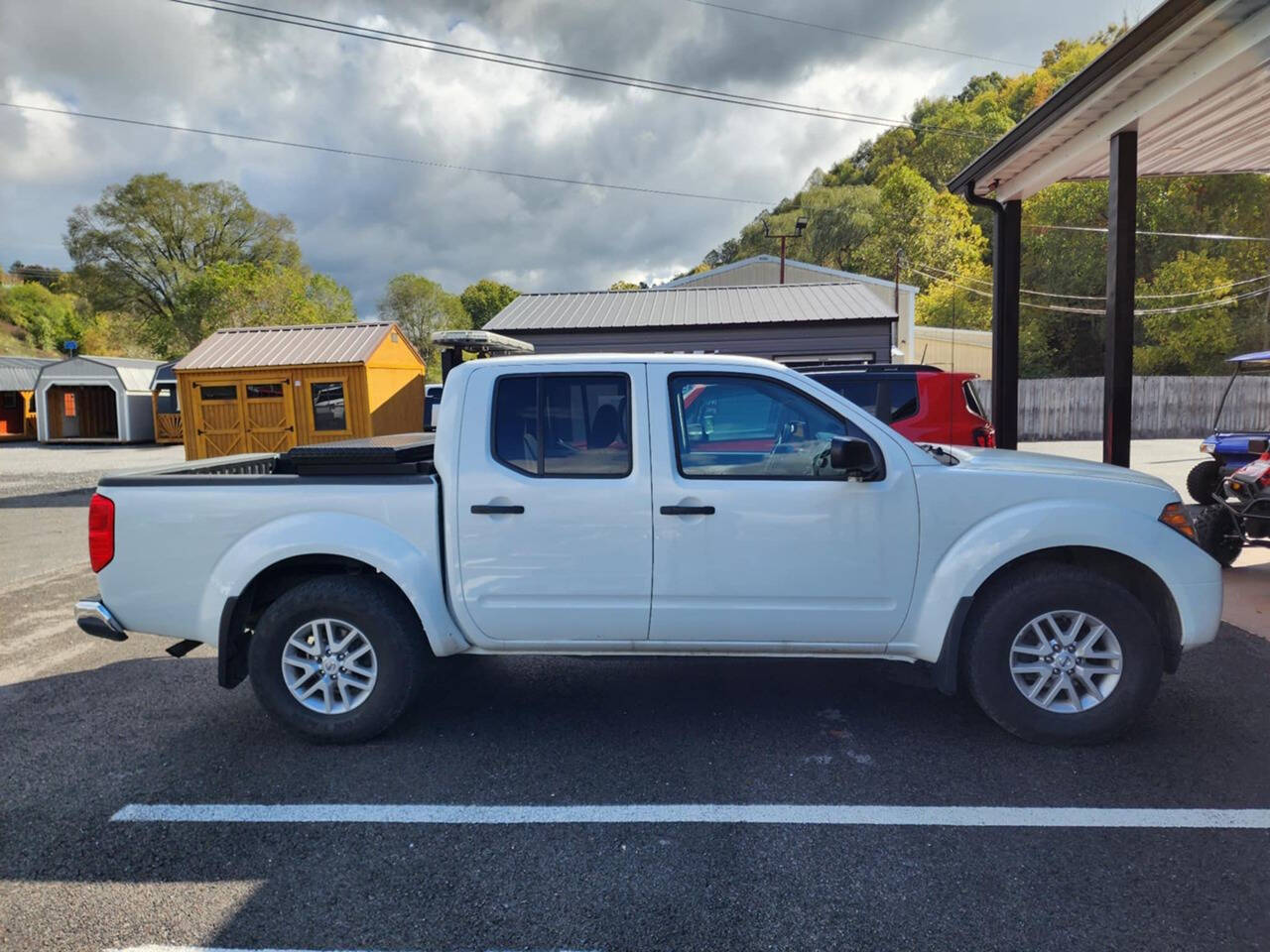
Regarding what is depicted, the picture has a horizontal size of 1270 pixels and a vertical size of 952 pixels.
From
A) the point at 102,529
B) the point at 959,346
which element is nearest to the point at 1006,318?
the point at 102,529

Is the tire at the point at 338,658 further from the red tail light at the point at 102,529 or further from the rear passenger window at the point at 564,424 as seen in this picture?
the rear passenger window at the point at 564,424

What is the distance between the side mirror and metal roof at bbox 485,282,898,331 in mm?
14217

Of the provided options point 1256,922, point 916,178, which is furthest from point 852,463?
point 916,178

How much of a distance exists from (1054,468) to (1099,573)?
0.56 meters

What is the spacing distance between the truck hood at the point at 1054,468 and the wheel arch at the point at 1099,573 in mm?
361

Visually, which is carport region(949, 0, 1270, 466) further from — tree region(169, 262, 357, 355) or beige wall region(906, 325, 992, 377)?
tree region(169, 262, 357, 355)

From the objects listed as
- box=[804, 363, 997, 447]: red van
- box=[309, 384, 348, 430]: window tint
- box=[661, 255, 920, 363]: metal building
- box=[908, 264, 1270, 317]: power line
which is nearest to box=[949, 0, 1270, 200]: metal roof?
box=[804, 363, 997, 447]: red van

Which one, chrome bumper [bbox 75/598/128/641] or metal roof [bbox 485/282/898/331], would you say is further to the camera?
metal roof [bbox 485/282/898/331]

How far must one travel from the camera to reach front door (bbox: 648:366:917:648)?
12.4 ft

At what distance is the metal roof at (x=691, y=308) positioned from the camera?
1780cm

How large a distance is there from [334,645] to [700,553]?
1884mm

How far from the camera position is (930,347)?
1483 inches

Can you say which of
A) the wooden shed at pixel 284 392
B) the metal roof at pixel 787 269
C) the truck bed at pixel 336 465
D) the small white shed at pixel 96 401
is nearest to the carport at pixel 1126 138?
the truck bed at pixel 336 465

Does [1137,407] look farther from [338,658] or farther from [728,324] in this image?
[338,658]
